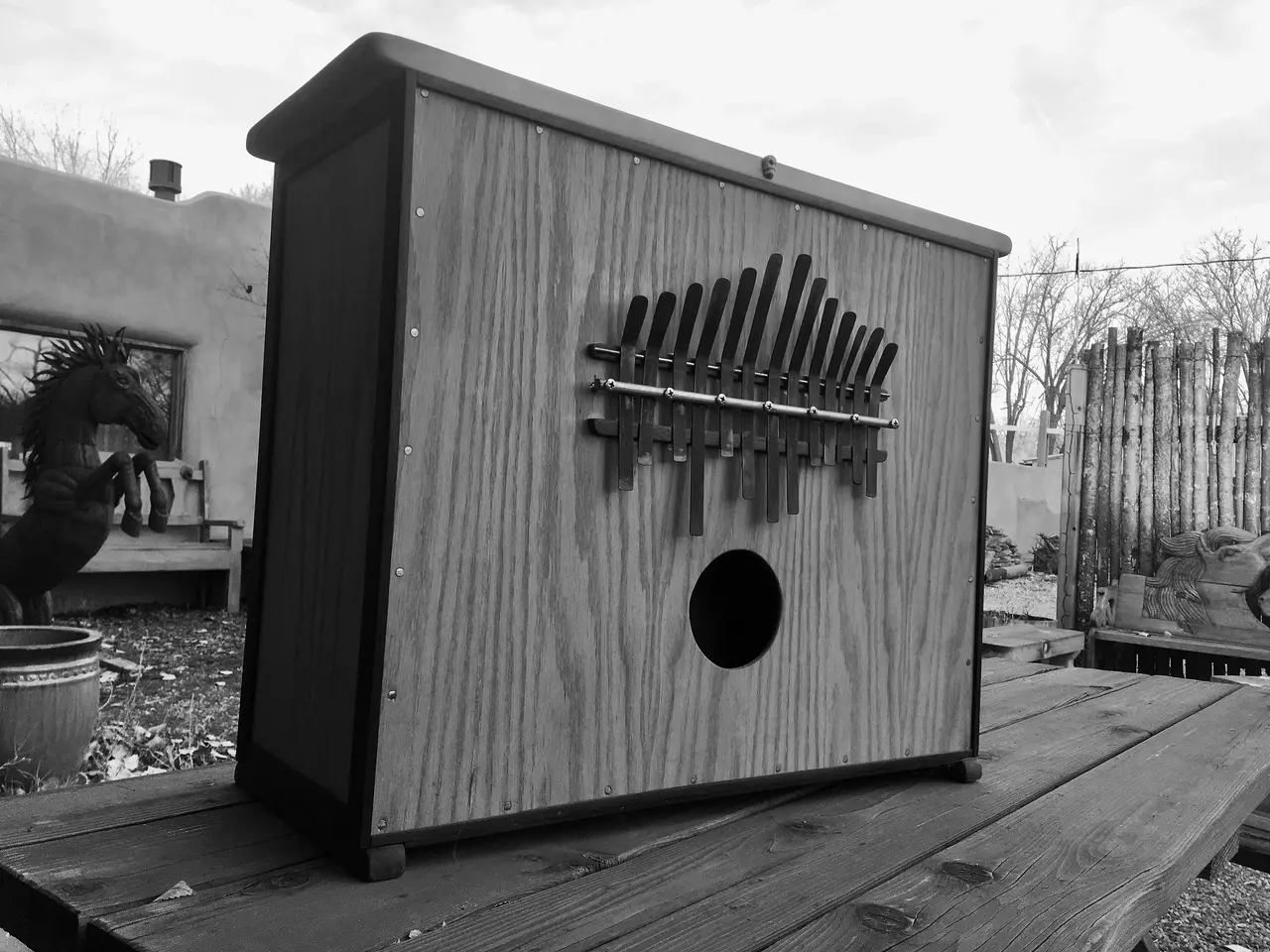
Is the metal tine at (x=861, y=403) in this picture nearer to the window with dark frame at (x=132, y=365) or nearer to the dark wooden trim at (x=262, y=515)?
the dark wooden trim at (x=262, y=515)

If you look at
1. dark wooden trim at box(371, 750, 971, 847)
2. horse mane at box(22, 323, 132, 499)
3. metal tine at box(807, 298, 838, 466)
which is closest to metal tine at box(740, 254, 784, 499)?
metal tine at box(807, 298, 838, 466)

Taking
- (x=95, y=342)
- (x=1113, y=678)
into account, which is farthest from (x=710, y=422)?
(x=95, y=342)

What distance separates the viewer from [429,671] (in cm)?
120

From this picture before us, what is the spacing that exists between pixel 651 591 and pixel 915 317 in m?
0.70

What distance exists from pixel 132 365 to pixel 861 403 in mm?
8294

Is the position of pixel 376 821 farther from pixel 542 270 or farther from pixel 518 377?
pixel 542 270

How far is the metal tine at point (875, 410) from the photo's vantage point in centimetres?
162

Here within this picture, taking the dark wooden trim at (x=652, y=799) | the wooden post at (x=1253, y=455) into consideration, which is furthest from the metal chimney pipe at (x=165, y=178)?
the dark wooden trim at (x=652, y=799)

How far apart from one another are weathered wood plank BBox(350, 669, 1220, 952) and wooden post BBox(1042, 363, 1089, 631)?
15.9 feet

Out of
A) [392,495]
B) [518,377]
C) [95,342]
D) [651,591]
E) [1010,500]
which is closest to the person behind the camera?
[392,495]

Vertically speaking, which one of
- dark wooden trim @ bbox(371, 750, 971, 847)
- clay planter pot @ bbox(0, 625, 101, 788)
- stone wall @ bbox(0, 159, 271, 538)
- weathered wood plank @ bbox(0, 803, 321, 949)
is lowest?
clay planter pot @ bbox(0, 625, 101, 788)

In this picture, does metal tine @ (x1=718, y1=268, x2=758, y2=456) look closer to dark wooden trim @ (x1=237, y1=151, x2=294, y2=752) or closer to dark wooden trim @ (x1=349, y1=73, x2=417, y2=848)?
dark wooden trim @ (x1=349, y1=73, x2=417, y2=848)

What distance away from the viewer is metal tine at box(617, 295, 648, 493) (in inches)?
52.6

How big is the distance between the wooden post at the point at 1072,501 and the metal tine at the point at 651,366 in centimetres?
567
